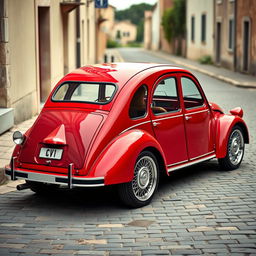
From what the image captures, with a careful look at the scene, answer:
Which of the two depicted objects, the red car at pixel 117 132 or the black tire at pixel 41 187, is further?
the black tire at pixel 41 187

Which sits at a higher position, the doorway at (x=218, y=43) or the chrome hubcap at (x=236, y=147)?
the doorway at (x=218, y=43)

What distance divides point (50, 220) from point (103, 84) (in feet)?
5.75

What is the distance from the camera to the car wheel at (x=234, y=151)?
831 cm

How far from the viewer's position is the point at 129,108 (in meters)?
6.73

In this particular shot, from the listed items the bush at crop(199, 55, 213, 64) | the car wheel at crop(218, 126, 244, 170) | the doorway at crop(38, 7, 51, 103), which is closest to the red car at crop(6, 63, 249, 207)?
the car wheel at crop(218, 126, 244, 170)

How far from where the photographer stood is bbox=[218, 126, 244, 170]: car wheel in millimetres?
8306

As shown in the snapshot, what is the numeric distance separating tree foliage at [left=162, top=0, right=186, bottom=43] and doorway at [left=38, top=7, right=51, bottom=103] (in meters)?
34.0

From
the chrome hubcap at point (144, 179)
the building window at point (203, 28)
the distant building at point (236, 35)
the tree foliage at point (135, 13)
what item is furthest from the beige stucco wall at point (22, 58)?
the tree foliage at point (135, 13)

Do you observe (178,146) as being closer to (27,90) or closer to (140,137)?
(140,137)

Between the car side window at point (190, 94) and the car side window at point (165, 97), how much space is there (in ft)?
0.68

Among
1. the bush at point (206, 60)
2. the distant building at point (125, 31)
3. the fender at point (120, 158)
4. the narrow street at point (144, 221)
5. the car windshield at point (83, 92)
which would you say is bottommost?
the narrow street at point (144, 221)

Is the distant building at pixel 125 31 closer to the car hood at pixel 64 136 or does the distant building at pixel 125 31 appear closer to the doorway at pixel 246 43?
the doorway at pixel 246 43

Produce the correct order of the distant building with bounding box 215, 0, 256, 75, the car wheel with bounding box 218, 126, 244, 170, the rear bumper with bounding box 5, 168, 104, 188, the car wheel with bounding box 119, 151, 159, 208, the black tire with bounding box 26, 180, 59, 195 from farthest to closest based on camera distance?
the distant building with bounding box 215, 0, 256, 75
the car wheel with bounding box 218, 126, 244, 170
the black tire with bounding box 26, 180, 59, 195
the car wheel with bounding box 119, 151, 159, 208
the rear bumper with bounding box 5, 168, 104, 188

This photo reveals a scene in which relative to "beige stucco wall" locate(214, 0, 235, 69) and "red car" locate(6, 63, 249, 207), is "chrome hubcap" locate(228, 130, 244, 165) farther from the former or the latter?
"beige stucco wall" locate(214, 0, 235, 69)
